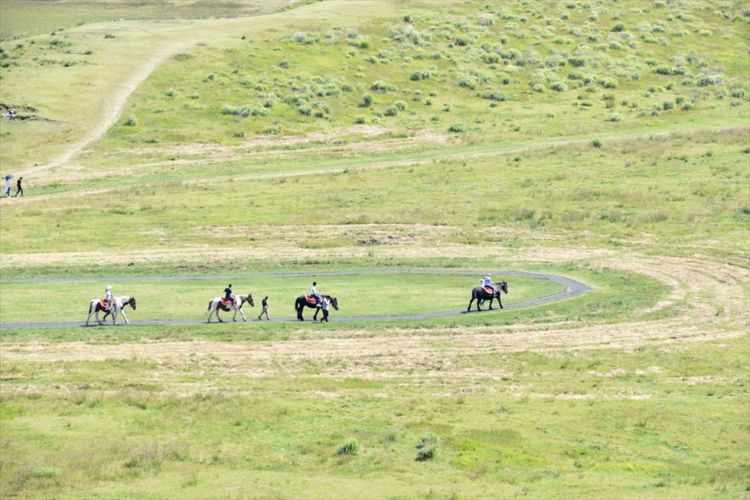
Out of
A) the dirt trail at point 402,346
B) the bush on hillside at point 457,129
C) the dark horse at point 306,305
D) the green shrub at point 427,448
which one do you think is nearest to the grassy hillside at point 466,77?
the bush on hillside at point 457,129

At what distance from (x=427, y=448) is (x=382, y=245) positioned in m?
45.6

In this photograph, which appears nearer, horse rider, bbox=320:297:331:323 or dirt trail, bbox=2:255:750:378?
dirt trail, bbox=2:255:750:378

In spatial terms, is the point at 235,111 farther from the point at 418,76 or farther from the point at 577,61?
the point at 577,61

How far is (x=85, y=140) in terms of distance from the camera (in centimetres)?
11856

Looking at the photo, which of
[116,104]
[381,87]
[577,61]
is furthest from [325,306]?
[577,61]

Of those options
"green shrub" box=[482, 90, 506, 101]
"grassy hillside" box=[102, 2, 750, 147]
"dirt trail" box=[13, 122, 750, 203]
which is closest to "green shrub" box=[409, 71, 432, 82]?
"grassy hillside" box=[102, 2, 750, 147]

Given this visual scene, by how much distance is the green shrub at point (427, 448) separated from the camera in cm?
4481

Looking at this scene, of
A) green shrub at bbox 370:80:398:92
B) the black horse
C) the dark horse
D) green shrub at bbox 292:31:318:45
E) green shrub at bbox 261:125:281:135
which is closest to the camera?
the dark horse

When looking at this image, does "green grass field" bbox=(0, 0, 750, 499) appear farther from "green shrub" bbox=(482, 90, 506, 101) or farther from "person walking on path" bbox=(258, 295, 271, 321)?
"green shrub" bbox=(482, 90, 506, 101)

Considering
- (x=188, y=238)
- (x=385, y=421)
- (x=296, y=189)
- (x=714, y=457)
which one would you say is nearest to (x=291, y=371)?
(x=385, y=421)

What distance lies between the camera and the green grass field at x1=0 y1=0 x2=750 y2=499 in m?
45.8

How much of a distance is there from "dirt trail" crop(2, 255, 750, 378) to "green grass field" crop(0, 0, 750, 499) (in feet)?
0.69

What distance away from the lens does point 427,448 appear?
45.1m

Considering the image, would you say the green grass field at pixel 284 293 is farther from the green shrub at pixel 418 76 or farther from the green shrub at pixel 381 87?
the green shrub at pixel 418 76
